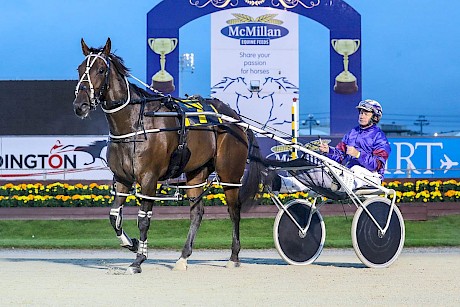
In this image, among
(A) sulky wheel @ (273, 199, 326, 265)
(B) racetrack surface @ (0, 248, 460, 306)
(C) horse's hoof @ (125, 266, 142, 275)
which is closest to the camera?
(B) racetrack surface @ (0, 248, 460, 306)

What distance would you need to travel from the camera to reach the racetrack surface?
7.15m

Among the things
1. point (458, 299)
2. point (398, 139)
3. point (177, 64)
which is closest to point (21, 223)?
point (177, 64)

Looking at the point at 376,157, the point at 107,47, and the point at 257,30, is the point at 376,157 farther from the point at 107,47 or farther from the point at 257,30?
the point at 257,30

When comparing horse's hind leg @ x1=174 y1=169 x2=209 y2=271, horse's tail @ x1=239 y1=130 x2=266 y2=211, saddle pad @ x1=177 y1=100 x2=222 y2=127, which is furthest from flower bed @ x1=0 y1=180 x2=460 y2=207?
saddle pad @ x1=177 y1=100 x2=222 y2=127

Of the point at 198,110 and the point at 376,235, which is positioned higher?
the point at 198,110

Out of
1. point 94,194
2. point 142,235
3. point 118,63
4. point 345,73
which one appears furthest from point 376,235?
point 345,73

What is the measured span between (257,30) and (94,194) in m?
4.72

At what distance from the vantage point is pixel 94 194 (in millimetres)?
18000

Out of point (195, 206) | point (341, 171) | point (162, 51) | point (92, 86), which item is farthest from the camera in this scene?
point (162, 51)

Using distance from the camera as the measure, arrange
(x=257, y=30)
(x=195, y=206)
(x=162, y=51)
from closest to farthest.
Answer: (x=195, y=206) < (x=162, y=51) < (x=257, y=30)

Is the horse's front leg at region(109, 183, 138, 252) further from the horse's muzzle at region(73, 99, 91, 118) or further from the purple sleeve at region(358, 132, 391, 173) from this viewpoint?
the purple sleeve at region(358, 132, 391, 173)

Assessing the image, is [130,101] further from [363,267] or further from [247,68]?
[247,68]

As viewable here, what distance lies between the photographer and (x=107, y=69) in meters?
8.84

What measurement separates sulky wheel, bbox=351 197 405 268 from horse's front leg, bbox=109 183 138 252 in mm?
2139
